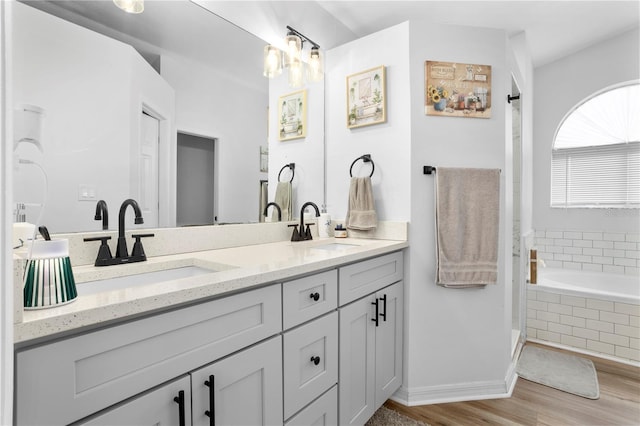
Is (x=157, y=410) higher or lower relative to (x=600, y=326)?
higher

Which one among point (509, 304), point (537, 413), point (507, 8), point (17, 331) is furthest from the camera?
point (507, 8)

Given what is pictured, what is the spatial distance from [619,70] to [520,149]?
1556 mm

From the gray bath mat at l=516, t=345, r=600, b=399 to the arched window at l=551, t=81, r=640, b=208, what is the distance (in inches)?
66.6

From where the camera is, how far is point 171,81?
147 cm

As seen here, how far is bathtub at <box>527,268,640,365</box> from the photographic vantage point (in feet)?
7.94

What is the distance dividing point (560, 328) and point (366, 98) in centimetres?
244

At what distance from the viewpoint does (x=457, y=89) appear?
1.92m

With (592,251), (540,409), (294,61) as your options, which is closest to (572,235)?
(592,251)

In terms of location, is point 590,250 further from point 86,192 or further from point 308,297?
point 86,192

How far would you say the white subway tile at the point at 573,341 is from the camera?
8.52 feet

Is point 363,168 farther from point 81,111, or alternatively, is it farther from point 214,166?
point 81,111

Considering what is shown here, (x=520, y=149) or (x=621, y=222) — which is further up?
(x=520, y=149)

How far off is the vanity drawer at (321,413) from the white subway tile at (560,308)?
2292mm

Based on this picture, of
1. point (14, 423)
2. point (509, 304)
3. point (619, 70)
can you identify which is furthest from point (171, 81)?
point (619, 70)
